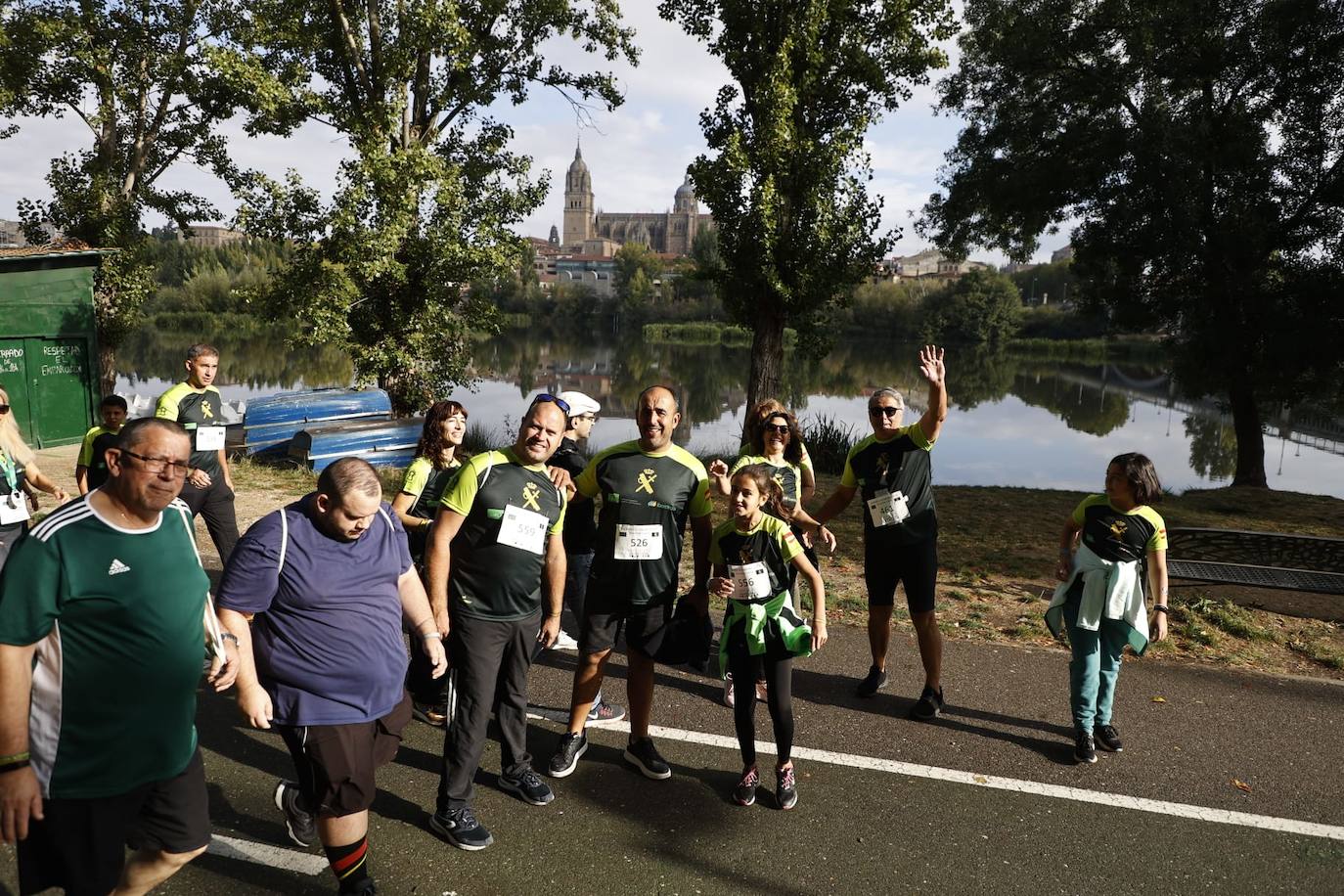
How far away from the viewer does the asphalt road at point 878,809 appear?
340cm

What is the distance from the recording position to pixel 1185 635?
6316 millimetres

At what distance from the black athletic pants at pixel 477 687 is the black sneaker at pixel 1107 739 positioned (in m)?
3.08

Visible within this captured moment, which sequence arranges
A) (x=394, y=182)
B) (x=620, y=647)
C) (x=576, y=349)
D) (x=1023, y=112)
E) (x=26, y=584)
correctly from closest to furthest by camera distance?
1. (x=26, y=584)
2. (x=620, y=647)
3. (x=394, y=182)
4. (x=1023, y=112)
5. (x=576, y=349)

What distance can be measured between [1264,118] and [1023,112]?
3804mm

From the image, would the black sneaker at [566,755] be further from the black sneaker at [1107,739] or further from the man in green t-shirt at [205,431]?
the man in green t-shirt at [205,431]

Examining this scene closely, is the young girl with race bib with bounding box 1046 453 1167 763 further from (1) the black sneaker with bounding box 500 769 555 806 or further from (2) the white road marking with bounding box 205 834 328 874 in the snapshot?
(2) the white road marking with bounding box 205 834 328 874

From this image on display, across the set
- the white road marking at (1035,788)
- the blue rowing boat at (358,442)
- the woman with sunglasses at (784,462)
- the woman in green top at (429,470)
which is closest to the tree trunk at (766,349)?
the blue rowing boat at (358,442)

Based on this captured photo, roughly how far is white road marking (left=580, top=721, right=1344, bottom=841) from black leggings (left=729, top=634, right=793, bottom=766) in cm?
57

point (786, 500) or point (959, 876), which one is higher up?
point (786, 500)

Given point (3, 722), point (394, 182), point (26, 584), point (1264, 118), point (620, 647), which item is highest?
point (1264, 118)

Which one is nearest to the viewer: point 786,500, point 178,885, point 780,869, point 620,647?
point 178,885

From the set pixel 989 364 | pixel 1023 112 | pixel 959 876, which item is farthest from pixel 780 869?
pixel 989 364

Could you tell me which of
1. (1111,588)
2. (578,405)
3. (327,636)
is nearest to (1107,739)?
(1111,588)

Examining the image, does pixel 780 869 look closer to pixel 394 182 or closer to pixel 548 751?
pixel 548 751
